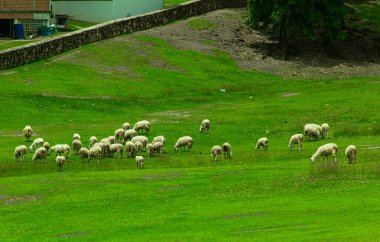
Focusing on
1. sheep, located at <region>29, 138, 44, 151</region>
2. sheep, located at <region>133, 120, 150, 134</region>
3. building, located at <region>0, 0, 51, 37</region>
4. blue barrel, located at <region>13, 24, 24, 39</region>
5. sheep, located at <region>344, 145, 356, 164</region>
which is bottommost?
sheep, located at <region>29, 138, 44, 151</region>

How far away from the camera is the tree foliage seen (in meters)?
114

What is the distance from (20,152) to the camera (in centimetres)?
5612

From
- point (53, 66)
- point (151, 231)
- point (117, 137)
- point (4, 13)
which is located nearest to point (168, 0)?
point (4, 13)

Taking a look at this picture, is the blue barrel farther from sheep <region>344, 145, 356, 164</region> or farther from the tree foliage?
sheep <region>344, 145, 356, 164</region>

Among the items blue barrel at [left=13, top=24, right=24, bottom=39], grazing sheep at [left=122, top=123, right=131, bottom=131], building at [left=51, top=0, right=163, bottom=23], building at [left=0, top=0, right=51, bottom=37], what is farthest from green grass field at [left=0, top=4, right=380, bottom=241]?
building at [left=51, top=0, right=163, bottom=23]

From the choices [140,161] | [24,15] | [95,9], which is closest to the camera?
[140,161]

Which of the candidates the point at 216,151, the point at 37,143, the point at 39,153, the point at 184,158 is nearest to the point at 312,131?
the point at 216,151

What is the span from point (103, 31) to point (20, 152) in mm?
53590

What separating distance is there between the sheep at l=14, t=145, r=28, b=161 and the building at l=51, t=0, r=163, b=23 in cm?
6785

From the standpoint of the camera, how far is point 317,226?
1355 inches

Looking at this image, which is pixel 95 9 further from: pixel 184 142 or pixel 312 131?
pixel 184 142

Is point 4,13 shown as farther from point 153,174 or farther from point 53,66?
point 153,174

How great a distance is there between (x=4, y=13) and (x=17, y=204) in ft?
232

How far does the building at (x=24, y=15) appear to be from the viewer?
113m
